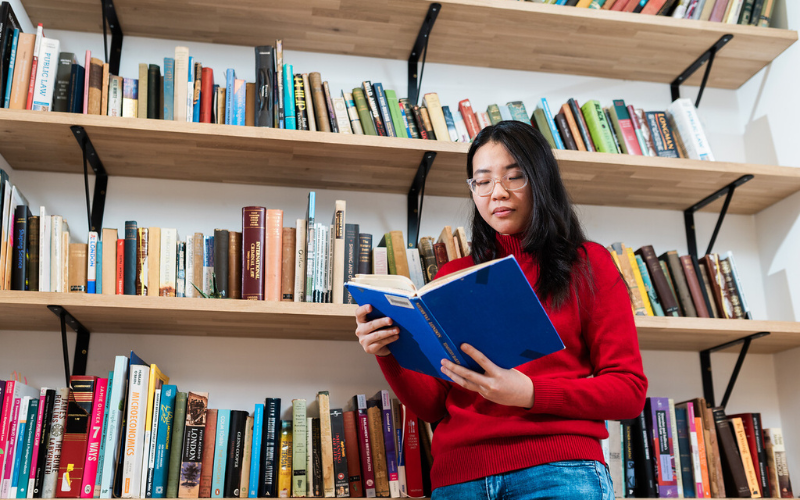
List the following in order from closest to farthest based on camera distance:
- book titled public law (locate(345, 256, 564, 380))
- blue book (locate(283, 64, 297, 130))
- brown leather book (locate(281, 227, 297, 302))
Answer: book titled public law (locate(345, 256, 564, 380)), brown leather book (locate(281, 227, 297, 302)), blue book (locate(283, 64, 297, 130))

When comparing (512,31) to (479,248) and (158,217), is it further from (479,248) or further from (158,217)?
(158,217)

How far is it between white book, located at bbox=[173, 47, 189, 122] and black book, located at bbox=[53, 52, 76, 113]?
10.2 inches

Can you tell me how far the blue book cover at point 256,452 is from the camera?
1558 mm

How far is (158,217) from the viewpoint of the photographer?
192 cm

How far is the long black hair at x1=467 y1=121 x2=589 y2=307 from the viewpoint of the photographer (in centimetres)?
130

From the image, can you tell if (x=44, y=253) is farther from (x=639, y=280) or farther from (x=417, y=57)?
(x=639, y=280)

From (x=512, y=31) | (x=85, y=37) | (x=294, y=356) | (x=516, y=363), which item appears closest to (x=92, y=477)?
(x=294, y=356)

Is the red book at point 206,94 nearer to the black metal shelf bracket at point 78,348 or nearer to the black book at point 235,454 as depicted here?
the black metal shelf bracket at point 78,348

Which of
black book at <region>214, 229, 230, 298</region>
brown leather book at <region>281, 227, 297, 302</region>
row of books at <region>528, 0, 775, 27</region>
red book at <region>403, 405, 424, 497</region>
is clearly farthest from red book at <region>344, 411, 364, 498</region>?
row of books at <region>528, 0, 775, 27</region>

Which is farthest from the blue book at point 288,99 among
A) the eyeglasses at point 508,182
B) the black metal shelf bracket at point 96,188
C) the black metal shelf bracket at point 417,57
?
the eyeglasses at point 508,182

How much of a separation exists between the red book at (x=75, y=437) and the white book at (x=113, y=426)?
0.16 ft

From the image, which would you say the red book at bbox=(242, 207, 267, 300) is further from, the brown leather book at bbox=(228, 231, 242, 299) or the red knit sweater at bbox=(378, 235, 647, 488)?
the red knit sweater at bbox=(378, 235, 647, 488)

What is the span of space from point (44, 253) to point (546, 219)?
1150 millimetres

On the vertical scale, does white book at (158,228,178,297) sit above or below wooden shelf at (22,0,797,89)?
below
